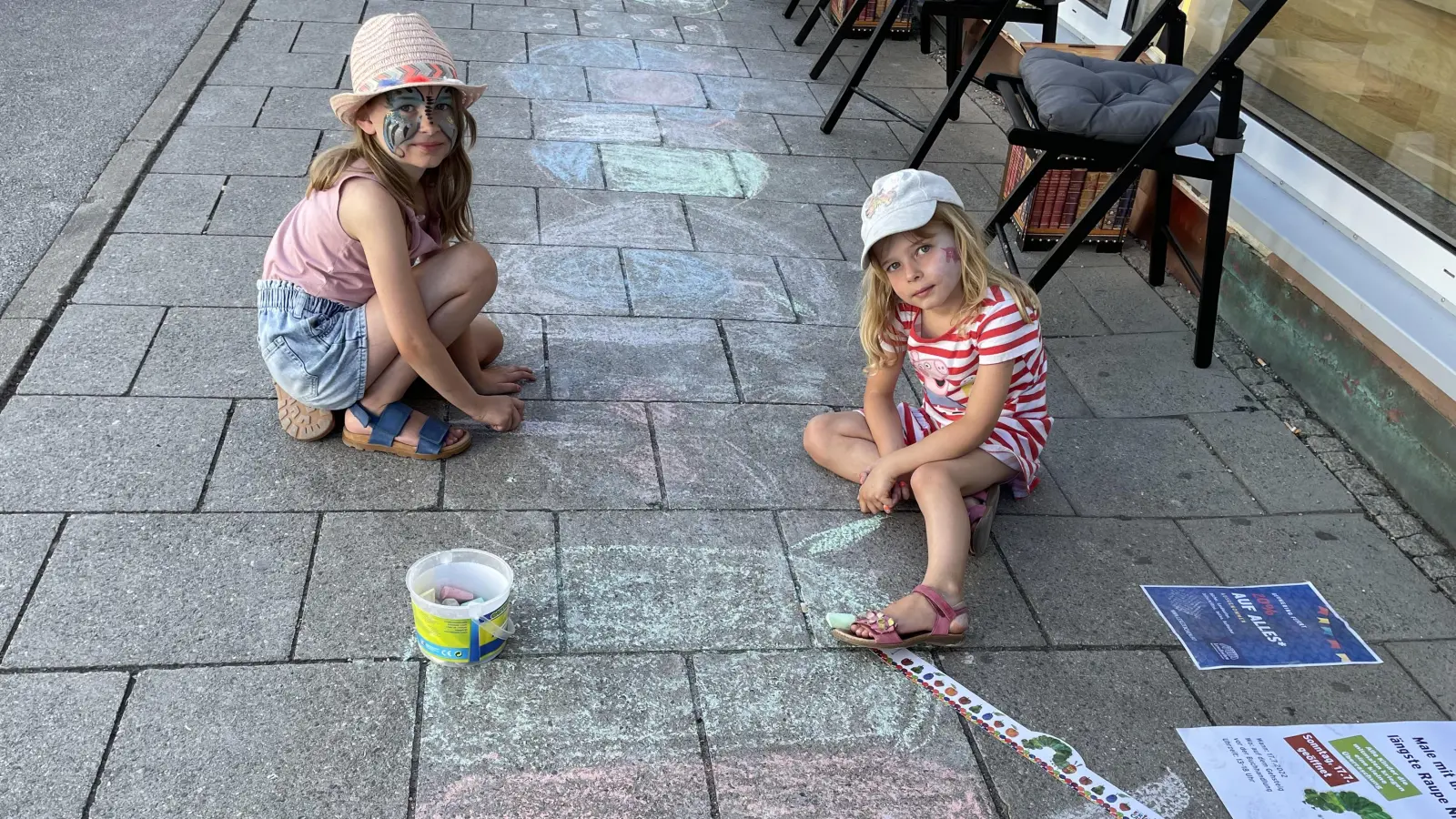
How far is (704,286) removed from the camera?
11.5 ft

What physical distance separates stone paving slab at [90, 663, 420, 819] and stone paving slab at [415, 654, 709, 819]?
0.21 feet

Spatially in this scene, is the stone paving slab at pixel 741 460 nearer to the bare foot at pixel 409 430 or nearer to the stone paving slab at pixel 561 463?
the stone paving slab at pixel 561 463

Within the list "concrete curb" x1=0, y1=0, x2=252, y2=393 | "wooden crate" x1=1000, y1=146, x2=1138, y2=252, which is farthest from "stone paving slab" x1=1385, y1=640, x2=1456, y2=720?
"concrete curb" x1=0, y1=0, x2=252, y2=393

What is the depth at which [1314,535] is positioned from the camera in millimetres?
2684

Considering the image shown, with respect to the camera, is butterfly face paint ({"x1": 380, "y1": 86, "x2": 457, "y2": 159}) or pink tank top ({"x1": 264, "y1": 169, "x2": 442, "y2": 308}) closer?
butterfly face paint ({"x1": 380, "y1": 86, "x2": 457, "y2": 159})

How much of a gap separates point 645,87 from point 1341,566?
3468 mm

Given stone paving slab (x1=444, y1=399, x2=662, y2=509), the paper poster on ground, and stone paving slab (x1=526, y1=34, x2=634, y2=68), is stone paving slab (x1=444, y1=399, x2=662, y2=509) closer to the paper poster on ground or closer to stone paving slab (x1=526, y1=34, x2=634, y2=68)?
the paper poster on ground

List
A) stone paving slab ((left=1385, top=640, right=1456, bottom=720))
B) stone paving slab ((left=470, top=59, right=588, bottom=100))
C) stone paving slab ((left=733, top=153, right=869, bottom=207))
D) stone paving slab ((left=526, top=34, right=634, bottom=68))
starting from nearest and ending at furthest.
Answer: stone paving slab ((left=1385, top=640, right=1456, bottom=720)) → stone paving slab ((left=733, top=153, right=869, bottom=207)) → stone paving slab ((left=470, top=59, right=588, bottom=100)) → stone paving slab ((left=526, top=34, right=634, bottom=68))

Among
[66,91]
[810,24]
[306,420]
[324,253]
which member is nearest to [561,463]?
[306,420]

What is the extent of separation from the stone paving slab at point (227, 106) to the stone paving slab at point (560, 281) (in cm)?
138

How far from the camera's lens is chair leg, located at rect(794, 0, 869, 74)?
4.94m

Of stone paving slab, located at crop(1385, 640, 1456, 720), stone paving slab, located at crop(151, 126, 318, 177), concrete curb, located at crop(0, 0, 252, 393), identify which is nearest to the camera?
stone paving slab, located at crop(1385, 640, 1456, 720)

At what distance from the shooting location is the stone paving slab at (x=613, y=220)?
12.2ft

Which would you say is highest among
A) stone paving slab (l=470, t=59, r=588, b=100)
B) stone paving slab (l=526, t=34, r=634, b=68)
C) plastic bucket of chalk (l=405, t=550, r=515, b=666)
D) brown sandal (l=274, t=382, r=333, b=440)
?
plastic bucket of chalk (l=405, t=550, r=515, b=666)
